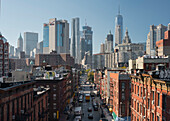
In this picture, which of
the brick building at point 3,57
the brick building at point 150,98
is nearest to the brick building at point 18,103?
the brick building at point 150,98

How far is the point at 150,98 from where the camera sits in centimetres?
3231

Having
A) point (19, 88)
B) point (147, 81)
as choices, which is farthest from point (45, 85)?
point (147, 81)

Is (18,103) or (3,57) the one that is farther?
(3,57)

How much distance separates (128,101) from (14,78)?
34887 mm

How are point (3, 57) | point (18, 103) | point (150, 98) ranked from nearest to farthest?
point (18, 103)
point (150, 98)
point (3, 57)

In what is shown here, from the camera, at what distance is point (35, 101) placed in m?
40.5

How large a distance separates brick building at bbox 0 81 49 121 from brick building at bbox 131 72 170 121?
770 inches

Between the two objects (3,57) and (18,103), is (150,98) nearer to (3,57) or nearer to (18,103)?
(18,103)

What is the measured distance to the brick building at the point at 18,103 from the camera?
26.5 metres

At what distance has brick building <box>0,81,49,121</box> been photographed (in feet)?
87.1

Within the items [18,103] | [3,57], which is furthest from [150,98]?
[3,57]

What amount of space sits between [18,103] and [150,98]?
20050 millimetres

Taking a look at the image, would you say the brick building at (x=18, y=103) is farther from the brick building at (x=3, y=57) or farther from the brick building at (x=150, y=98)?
the brick building at (x=3, y=57)

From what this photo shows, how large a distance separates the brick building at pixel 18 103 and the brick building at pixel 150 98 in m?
19.6
